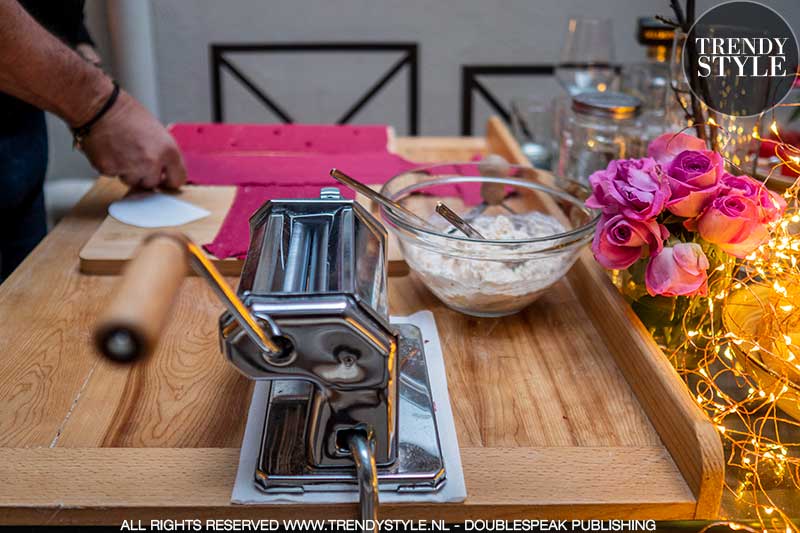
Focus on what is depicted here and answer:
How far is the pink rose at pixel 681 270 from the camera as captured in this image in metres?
0.75

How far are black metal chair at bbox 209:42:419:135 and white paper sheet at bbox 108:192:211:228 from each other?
1641mm

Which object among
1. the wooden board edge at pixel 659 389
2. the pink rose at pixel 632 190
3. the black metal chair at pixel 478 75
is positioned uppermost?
the pink rose at pixel 632 190

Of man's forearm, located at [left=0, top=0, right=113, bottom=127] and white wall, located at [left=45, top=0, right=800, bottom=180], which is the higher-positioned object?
man's forearm, located at [left=0, top=0, right=113, bottom=127]

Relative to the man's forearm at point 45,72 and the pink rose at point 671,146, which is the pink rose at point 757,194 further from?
the man's forearm at point 45,72

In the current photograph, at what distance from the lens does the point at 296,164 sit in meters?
1.37

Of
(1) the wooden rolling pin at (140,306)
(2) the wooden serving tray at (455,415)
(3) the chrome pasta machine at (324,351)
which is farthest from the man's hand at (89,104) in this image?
(1) the wooden rolling pin at (140,306)

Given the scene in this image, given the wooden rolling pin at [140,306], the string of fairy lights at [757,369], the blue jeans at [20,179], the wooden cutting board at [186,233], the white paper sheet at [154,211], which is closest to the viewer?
the wooden rolling pin at [140,306]

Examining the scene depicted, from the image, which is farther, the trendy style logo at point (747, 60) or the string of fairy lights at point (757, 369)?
the trendy style logo at point (747, 60)

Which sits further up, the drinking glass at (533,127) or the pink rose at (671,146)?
the pink rose at (671,146)

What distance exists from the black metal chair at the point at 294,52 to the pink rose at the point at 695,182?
2.19 metres

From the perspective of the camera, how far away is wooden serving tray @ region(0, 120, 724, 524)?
0.63 m

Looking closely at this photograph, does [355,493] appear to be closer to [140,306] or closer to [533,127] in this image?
[140,306]

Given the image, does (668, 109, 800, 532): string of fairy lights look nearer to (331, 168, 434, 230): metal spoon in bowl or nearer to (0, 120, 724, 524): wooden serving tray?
(0, 120, 724, 524): wooden serving tray

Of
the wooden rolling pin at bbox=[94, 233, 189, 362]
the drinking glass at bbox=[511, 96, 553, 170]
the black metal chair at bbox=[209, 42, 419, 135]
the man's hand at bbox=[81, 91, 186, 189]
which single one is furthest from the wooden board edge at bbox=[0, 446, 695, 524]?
the black metal chair at bbox=[209, 42, 419, 135]
